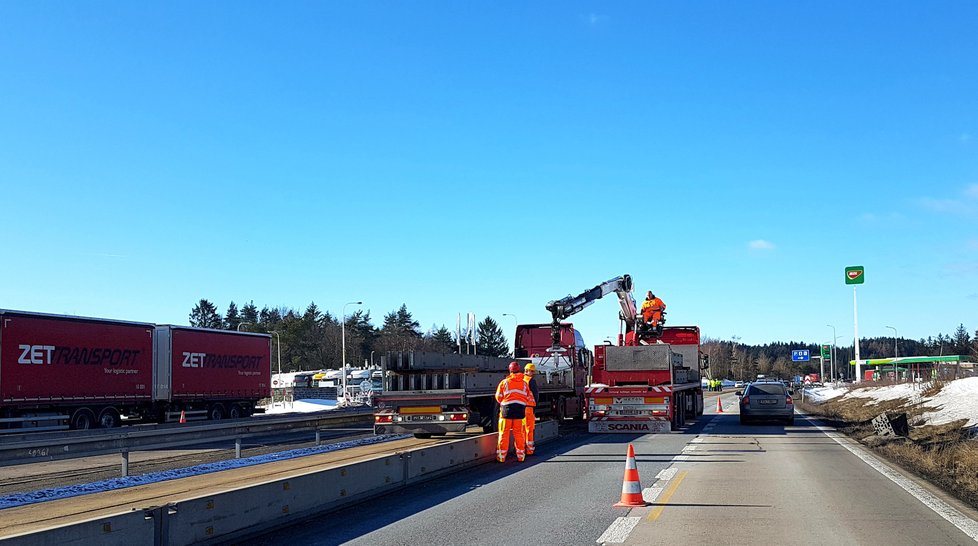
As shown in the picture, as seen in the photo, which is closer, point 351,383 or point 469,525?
point 469,525

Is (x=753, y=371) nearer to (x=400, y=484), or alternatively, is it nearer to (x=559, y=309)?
(x=559, y=309)

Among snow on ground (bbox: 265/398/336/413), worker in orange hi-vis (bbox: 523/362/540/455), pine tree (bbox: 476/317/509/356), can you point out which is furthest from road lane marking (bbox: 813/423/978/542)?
pine tree (bbox: 476/317/509/356)

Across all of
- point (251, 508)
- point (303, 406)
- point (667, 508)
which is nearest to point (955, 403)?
point (667, 508)

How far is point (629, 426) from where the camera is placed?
23.6m

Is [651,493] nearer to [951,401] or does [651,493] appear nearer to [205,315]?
[951,401]

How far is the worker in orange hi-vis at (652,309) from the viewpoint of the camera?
28078 millimetres

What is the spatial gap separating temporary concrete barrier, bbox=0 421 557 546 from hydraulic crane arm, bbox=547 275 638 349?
12.3 meters

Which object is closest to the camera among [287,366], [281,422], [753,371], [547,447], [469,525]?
[469,525]

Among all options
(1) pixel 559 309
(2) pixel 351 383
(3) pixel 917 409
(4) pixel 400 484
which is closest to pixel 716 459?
(4) pixel 400 484

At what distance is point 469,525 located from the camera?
30.7 ft

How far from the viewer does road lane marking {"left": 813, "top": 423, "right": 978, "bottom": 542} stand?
9102 mm

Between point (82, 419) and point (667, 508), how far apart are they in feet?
80.8

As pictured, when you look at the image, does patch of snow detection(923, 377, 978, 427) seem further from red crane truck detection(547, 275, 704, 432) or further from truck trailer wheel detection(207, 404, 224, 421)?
truck trailer wheel detection(207, 404, 224, 421)

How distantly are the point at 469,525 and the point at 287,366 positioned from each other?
12067 centimetres
